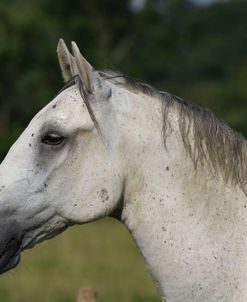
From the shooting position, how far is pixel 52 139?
16.8 ft

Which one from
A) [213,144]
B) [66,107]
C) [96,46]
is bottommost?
[96,46]

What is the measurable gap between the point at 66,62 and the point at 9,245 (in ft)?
3.38

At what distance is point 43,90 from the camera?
127 feet

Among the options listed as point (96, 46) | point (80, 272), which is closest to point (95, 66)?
point (96, 46)

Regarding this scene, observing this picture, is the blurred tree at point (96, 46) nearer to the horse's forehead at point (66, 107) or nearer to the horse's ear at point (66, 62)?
the horse's ear at point (66, 62)

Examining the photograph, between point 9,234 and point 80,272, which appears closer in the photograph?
point 9,234

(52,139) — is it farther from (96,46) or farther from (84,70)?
(96,46)

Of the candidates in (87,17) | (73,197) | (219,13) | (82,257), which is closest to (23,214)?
(73,197)

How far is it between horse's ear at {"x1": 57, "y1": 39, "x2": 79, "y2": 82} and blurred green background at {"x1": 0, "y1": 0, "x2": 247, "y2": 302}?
6.52 meters

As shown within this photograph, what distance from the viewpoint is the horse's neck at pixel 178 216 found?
196 inches

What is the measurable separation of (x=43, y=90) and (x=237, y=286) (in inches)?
1341

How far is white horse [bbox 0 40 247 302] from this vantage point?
16.5ft

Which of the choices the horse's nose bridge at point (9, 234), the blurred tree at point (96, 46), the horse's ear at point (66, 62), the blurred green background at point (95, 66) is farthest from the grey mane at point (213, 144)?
the blurred tree at point (96, 46)

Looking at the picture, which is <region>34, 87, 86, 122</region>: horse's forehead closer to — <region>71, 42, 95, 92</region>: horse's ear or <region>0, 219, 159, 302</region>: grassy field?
<region>71, 42, 95, 92</region>: horse's ear
